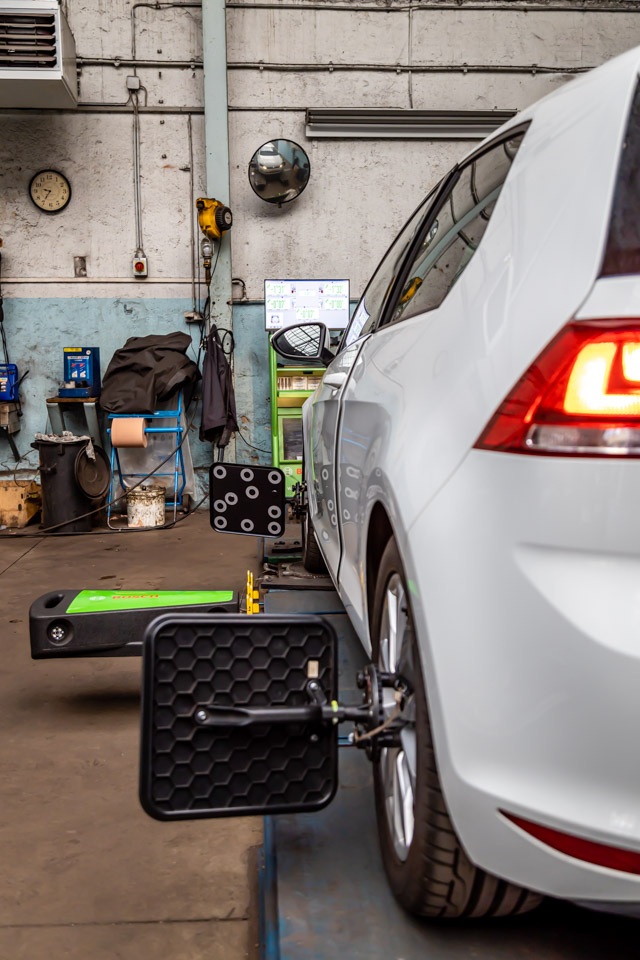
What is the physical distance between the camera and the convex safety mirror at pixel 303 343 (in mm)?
2992

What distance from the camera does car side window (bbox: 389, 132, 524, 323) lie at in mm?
1408

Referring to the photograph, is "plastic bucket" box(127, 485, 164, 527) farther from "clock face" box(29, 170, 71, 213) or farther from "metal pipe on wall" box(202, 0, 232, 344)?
"clock face" box(29, 170, 71, 213)

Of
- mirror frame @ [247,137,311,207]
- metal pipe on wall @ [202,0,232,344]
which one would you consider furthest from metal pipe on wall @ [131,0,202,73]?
mirror frame @ [247,137,311,207]

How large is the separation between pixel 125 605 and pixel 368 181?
17.8 ft

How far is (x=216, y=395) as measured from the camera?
671 centimetres

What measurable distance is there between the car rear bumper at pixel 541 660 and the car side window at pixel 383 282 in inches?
50.3

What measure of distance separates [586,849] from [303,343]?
247cm

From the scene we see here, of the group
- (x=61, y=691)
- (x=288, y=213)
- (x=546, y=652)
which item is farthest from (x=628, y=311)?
(x=288, y=213)

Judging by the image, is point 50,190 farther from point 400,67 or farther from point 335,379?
point 335,379

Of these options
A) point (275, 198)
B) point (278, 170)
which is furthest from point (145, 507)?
point (278, 170)

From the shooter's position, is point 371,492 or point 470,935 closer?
point 470,935

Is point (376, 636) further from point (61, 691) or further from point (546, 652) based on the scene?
Result: point (61, 691)

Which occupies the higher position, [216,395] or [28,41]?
[28,41]

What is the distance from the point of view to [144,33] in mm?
6871
